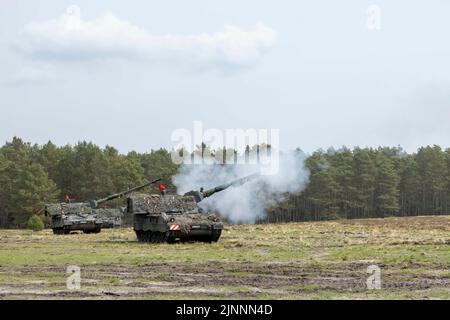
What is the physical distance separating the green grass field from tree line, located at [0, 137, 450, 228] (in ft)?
191

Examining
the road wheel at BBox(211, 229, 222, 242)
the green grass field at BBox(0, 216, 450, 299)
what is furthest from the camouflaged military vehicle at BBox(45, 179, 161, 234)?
the green grass field at BBox(0, 216, 450, 299)

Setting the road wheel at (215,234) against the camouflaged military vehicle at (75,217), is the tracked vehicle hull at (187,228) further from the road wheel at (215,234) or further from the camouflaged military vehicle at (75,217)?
the camouflaged military vehicle at (75,217)

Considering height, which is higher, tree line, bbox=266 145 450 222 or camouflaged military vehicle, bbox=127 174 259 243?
tree line, bbox=266 145 450 222

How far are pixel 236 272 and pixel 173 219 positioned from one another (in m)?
14.7

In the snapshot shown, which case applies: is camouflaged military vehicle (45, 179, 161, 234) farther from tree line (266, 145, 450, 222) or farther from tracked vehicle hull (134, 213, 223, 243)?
tree line (266, 145, 450, 222)

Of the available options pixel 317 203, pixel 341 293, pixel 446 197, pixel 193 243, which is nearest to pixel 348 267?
pixel 341 293

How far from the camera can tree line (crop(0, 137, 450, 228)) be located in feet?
293

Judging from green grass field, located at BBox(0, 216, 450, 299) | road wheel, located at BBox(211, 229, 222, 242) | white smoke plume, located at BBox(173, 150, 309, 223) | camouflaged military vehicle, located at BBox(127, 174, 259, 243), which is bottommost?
green grass field, located at BBox(0, 216, 450, 299)

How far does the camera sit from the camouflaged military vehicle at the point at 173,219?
35188 millimetres
